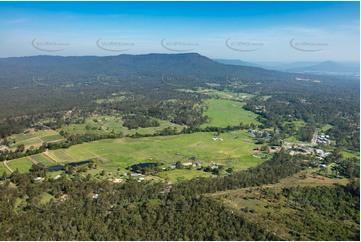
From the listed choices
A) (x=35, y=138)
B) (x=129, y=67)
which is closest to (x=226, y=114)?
(x=35, y=138)

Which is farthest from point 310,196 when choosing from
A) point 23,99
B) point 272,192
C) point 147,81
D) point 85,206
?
point 147,81

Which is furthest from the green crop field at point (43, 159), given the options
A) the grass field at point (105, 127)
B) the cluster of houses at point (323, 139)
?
the cluster of houses at point (323, 139)

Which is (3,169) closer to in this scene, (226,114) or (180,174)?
(180,174)

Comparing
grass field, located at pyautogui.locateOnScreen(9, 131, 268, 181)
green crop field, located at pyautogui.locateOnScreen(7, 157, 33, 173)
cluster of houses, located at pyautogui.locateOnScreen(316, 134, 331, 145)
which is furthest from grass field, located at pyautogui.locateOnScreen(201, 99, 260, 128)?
green crop field, located at pyautogui.locateOnScreen(7, 157, 33, 173)

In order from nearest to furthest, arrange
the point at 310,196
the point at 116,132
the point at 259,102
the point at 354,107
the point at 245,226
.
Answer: the point at 245,226 < the point at 310,196 < the point at 116,132 < the point at 354,107 < the point at 259,102

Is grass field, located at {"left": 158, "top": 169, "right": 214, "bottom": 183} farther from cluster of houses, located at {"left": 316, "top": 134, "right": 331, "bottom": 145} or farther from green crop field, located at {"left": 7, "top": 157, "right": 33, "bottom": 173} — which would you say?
cluster of houses, located at {"left": 316, "top": 134, "right": 331, "bottom": 145}

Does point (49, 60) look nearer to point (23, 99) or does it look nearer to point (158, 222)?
point (23, 99)
